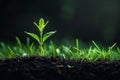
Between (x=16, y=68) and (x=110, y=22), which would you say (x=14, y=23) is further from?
(x=16, y=68)

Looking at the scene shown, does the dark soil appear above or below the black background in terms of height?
below

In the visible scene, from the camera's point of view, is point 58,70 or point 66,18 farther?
point 66,18

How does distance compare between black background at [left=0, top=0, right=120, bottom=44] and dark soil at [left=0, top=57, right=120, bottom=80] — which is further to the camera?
black background at [left=0, top=0, right=120, bottom=44]

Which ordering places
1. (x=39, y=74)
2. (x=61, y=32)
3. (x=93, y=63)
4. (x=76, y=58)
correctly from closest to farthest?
1. (x=39, y=74)
2. (x=93, y=63)
3. (x=76, y=58)
4. (x=61, y=32)

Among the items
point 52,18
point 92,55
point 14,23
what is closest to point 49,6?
point 52,18

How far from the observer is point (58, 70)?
2.51 m

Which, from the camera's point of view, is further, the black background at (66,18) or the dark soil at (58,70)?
the black background at (66,18)

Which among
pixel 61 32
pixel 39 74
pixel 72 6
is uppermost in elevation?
pixel 72 6

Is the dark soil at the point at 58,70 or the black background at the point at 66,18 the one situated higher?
the black background at the point at 66,18

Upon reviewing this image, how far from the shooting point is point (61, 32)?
9.36 meters

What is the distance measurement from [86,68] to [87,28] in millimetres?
7168

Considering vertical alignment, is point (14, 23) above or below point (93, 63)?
above

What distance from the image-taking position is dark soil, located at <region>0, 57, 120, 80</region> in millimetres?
2479

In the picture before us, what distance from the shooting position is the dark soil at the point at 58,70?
2.48 meters
